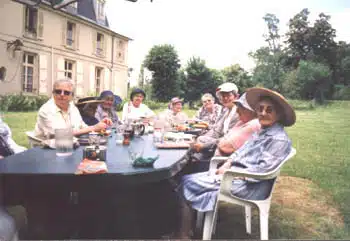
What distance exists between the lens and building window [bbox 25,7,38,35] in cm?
256

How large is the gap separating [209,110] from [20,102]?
292 centimetres

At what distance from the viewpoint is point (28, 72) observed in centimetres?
300

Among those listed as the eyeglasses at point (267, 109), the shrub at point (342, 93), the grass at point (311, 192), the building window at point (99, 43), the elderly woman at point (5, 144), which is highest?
the building window at point (99, 43)

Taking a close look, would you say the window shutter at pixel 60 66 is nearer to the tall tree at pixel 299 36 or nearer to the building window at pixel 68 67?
the building window at pixel 68 67

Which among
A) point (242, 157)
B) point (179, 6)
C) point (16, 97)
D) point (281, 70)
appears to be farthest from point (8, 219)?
point (281, 70)

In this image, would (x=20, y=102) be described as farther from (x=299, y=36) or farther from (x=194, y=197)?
(x=299, y=36)

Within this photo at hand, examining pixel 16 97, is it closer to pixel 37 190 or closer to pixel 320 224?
pixel 37 190

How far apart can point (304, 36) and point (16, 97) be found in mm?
2841

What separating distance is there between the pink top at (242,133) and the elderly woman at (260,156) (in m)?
0.37

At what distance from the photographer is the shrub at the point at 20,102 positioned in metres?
2.61

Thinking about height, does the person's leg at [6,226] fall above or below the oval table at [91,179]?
below

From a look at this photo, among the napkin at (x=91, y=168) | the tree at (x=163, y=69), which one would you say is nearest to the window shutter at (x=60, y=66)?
the tree at (x=163, y=69)

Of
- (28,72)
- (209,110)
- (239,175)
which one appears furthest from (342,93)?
(28,72)

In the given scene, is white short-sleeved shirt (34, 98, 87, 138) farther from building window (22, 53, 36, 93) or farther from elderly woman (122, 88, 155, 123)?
elderly woman (122, 88, 155, 123)
